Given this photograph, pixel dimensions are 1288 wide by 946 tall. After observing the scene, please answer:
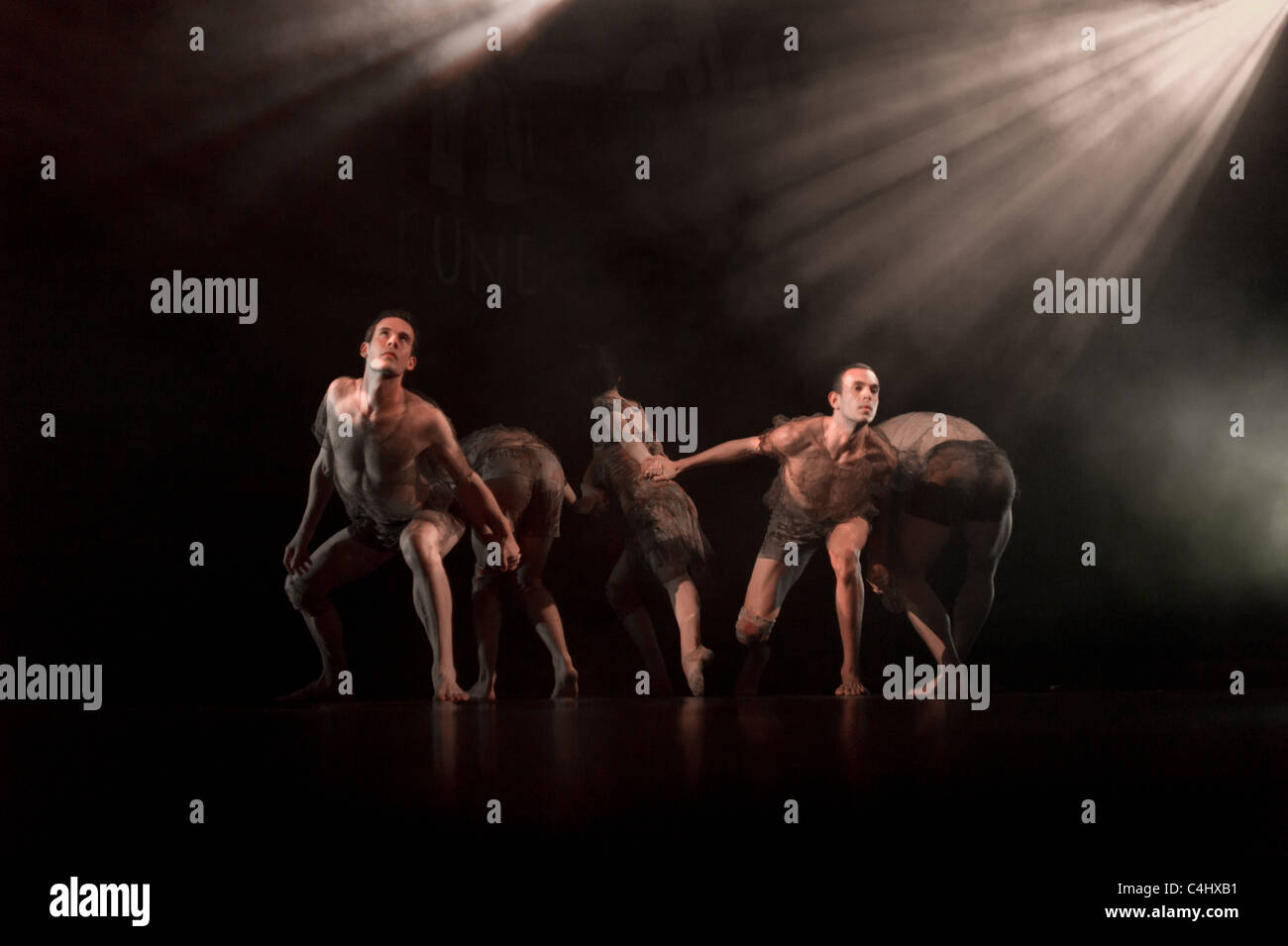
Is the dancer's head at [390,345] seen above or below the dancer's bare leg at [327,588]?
above

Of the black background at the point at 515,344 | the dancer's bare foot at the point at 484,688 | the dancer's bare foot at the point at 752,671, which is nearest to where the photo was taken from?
the dancer's bare foot at the point at 484,688

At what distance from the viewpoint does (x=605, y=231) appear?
19.7 feet

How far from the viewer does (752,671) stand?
18.4ft

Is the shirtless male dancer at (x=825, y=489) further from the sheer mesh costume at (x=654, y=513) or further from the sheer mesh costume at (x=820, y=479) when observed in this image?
the sheer mesh costume at (x=654, y=513)

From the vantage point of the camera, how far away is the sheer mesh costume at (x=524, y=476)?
5324mm

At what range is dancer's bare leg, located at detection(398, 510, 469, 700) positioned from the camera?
193 inches

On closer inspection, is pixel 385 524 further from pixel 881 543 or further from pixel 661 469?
pixel 881 543

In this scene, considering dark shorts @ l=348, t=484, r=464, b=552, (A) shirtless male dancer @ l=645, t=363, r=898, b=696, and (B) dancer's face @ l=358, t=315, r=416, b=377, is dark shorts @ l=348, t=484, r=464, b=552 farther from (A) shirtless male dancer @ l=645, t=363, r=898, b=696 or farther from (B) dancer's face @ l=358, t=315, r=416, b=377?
(A) shirtless male dancer @ l=645, t=363, r=898, b=696

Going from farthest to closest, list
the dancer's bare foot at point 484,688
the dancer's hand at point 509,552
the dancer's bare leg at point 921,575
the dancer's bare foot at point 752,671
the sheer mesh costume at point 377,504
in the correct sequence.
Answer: the dancer's bare foot at point 752,671 → the dancer's bare leg at point 921,575 → the dancer's bare foot at point 484,688 → the sheer mesh costume at point 377,504 → the dancer's hand at point 509,552

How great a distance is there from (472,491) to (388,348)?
2.26 feet

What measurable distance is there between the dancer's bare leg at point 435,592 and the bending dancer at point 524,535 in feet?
1.17

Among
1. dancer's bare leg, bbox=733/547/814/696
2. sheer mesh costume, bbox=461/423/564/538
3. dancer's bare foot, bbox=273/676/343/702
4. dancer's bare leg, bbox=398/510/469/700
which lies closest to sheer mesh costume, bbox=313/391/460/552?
dancer's bare leg, bbox=398/510/469/700

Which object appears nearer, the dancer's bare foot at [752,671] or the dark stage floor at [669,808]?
the dark stage floor at [669,808]

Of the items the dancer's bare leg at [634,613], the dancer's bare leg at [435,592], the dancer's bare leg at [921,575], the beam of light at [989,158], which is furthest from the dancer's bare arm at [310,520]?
the dancer's bare leg at [921,575]
